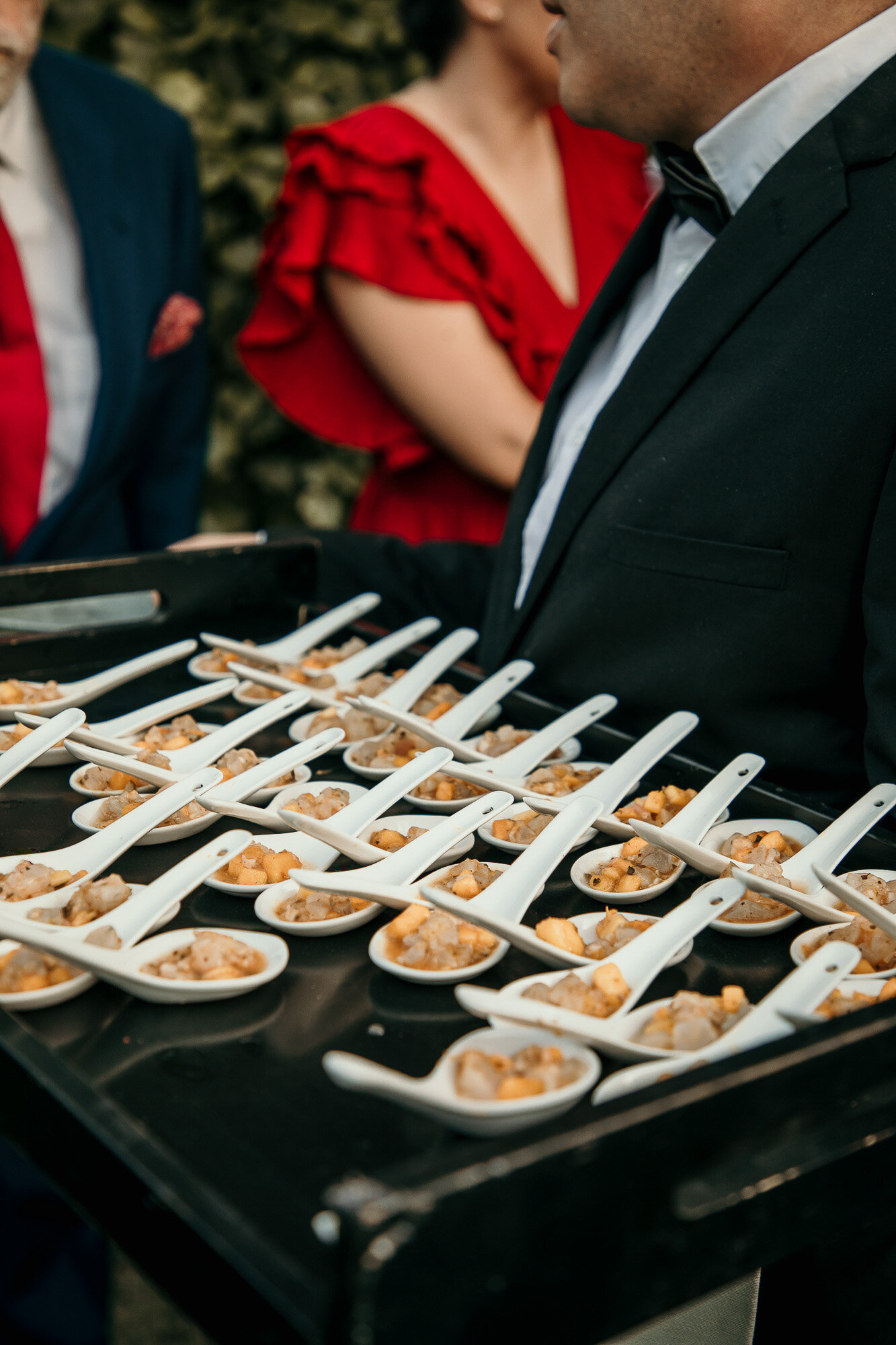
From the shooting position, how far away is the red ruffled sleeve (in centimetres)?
191

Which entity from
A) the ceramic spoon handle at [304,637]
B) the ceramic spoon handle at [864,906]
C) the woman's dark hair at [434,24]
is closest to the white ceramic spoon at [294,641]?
the ceramic spoon handle at [304,637]

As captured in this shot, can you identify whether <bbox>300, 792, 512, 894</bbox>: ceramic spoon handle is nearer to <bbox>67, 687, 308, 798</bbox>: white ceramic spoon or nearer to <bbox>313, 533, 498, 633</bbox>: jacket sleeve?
<bbox>67, 687, 308, 798</bbox>: white ceramic spoon

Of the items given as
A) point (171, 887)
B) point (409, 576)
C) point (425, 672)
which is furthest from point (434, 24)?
point (171, 887)

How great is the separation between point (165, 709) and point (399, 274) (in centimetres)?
105

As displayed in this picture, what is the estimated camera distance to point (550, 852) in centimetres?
81

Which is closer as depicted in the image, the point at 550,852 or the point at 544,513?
the point at 550,852

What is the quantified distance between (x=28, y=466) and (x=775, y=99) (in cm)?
129

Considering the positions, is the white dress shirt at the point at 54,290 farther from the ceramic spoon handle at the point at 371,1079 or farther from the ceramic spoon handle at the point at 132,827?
the ceramic spoon handle at the point at 371,1079

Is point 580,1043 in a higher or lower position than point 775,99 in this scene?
lower

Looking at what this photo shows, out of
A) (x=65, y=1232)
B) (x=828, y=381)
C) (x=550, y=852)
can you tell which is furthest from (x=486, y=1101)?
(x=65, y=1232)

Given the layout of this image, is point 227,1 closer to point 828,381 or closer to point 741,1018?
point 828,381

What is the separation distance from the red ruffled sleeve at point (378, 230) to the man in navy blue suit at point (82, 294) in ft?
0.70

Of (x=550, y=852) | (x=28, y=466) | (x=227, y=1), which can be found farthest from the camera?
(x=227, y=1)

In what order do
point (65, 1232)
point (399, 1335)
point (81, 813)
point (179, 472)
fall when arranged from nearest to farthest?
point (399, 1335) → point (81, 813) → point (65, 1232) → point (179, 472)
